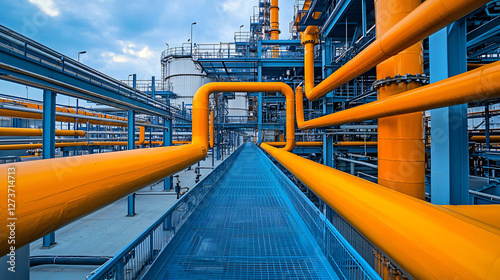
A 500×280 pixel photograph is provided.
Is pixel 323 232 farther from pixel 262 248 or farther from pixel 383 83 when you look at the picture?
pixel 383 83

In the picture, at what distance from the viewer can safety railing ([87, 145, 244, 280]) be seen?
6.51ft

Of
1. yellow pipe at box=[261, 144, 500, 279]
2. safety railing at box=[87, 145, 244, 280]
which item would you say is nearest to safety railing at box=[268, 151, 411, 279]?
yellow pipe at box=[261, 144, 500, 279]

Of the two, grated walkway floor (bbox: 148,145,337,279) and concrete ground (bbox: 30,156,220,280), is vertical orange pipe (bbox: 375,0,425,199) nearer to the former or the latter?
grated walkway floor (bbox: 148,145,337,279)

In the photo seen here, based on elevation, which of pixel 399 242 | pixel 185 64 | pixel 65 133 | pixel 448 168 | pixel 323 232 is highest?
pixel 185 64

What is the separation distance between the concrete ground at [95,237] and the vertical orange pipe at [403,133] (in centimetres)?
527

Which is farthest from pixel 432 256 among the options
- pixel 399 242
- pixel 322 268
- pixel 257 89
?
pixel 257 89

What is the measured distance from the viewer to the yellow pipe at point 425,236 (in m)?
0.68

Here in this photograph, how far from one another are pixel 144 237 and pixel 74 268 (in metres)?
3.06

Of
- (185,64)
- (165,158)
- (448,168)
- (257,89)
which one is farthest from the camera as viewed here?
(185,64)

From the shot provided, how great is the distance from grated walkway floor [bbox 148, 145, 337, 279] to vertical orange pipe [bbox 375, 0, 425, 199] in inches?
51.9

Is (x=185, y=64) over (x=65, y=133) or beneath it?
over

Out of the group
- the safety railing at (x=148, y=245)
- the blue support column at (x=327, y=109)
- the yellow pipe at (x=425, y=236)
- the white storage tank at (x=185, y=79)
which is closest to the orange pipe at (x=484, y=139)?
the blue support column at (x=327, y=109)

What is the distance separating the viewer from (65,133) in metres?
8.20

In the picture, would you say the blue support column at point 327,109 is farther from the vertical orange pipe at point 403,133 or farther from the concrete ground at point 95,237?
the concrete ground at point 95,237
